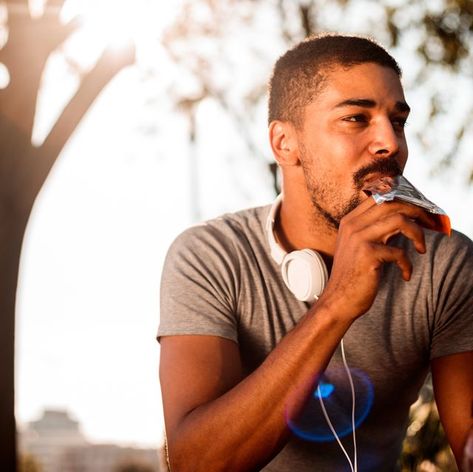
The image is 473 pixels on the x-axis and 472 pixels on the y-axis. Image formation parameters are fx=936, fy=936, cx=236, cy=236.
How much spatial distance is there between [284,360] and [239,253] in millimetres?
688

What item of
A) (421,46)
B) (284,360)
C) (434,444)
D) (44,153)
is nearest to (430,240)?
(284,360)

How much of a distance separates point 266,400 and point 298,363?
0.14m

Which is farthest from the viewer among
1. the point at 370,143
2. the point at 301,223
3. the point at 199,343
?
the point at 301,223

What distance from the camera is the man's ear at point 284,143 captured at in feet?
11.7

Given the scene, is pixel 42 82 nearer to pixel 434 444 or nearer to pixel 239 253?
pixel 434 444

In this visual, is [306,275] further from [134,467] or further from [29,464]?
[134,467]

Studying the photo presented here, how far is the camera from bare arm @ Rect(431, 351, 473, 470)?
3.11m

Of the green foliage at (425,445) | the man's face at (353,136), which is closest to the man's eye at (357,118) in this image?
the man's face at (353,136)

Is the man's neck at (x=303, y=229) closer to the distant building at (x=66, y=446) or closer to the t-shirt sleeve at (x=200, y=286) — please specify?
the t-shirt sleeve at (x=200, y=286)

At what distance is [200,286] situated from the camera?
10.3 feet

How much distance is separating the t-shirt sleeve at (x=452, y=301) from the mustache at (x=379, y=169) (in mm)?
396

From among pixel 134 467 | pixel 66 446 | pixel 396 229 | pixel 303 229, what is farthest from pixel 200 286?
pixel 66 446

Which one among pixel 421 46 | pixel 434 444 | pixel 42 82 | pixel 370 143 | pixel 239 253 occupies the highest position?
pixel 421 46

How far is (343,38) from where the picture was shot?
3.48m
